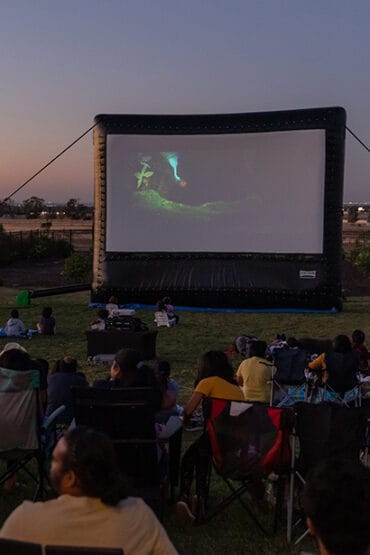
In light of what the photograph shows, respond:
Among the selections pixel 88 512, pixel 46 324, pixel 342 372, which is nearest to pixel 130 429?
pixel 88 512

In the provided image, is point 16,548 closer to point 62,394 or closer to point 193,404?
point 193,404

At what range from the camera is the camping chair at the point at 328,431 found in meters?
4.07

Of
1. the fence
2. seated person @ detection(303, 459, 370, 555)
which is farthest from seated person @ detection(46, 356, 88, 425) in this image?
the fence

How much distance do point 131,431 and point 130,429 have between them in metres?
0.02

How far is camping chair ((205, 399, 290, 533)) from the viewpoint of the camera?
4113 millimetres

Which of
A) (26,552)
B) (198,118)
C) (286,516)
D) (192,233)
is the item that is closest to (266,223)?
(192,233)

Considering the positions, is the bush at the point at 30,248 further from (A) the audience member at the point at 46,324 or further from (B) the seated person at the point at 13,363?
(B) the seated person at the point at 13,363

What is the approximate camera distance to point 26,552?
2057 millimetres

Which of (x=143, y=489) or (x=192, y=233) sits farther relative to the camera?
(x=192, y=233)

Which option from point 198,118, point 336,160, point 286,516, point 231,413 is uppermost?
point 198,118

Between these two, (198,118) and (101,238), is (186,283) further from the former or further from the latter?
Answer: (198,118)

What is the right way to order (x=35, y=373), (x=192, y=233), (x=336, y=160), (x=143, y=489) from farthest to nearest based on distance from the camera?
(x=192, y=233), (x=336, y=160), (x=35, y=373), (x=143, y=489)

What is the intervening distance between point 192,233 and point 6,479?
13036mm

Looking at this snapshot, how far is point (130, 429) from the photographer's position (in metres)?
4.14
